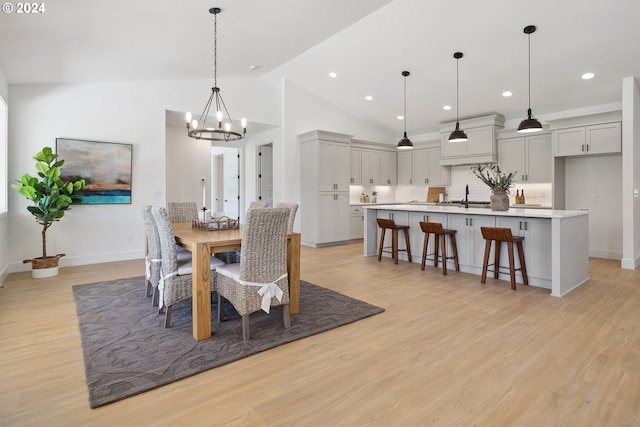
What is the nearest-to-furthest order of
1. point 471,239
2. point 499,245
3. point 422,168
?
point 499,245
point 471,239
point 422,168

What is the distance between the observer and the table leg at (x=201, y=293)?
2672 millimetres

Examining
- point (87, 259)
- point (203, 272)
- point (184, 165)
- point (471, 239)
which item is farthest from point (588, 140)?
point (87, 259)

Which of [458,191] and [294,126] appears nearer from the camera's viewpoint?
[294,126]

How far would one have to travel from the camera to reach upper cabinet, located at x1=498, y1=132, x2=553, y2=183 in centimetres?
639

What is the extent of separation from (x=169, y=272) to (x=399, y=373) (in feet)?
6.40

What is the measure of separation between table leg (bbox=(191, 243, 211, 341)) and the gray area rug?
91 millimetres

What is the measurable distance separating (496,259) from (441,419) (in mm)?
3095

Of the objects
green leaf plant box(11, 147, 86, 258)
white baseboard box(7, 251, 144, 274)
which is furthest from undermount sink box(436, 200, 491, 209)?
green leaf plant box(11, 147, 86, 258)

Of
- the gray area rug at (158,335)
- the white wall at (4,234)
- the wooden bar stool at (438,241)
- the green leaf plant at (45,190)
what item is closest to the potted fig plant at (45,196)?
the green leaf plant at (45,190)

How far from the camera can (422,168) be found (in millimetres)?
8359

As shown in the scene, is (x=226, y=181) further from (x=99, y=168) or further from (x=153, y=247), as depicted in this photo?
(x=153, y=247)

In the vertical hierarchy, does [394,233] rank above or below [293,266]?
above

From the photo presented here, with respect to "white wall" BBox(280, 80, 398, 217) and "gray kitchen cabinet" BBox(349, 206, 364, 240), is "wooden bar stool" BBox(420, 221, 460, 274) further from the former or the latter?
"white wall" BBox(280, 80, 398, 217)

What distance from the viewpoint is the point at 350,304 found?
3510mm
